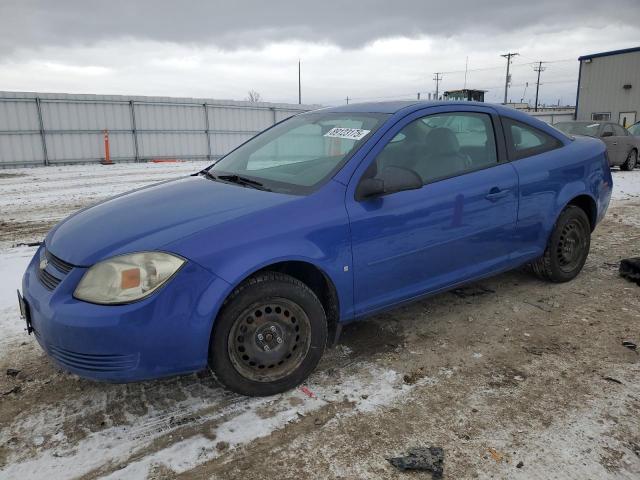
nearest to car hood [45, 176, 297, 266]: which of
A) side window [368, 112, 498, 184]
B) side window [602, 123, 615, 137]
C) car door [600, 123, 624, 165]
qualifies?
side window [368, 112, 498, 184]

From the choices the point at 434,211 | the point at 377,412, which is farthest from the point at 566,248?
the point at 377,412

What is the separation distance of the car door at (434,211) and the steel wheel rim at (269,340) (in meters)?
0.43

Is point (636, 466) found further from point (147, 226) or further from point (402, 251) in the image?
point (147, 226)

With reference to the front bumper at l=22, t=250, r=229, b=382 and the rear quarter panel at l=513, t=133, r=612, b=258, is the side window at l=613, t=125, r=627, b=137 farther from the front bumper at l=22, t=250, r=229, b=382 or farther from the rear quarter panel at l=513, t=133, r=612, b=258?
the front bumper at l=22, t=250, r=229, b=382

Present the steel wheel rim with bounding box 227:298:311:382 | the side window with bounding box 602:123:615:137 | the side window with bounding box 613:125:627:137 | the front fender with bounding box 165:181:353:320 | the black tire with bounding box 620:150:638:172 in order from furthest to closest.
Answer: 1. the black tire with bounding box 620:150:638:172
2. the side window with bounding box 613:125:627:137
3. the side window with bounding box 602:123:615:137
4. the steel wheel rim with bounding box 227:298:311:382
5. the front fender with bounding box 165:181:353:320

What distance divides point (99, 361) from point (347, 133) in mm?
2023

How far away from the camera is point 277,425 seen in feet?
8.19

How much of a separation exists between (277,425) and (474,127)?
2582 millimetres

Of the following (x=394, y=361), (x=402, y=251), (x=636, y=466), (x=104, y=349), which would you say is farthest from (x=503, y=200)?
(x=104, y=349)

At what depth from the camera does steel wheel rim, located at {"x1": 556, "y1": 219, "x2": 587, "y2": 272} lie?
14.1 ft

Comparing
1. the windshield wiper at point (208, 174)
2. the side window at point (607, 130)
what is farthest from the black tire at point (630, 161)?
the windshield wiper at point (208, 174)

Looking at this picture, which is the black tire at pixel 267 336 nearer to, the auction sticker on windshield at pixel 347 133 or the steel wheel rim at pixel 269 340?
the steel wheel rim at pixel 269 340

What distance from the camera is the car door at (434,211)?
9.75 ft

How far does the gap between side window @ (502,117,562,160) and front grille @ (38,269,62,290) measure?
3.20 m
